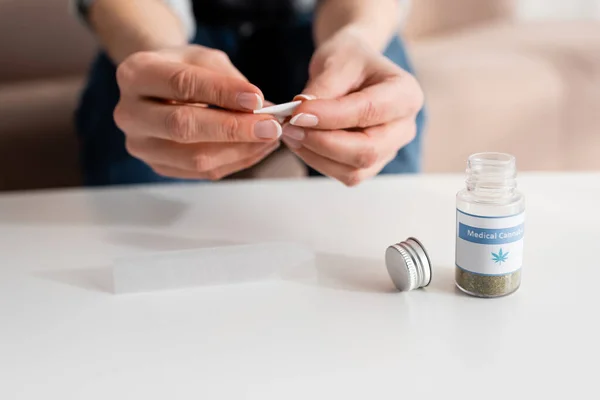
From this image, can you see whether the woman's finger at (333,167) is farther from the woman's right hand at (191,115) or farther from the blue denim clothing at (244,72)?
the blue denim clothing at (244,72)

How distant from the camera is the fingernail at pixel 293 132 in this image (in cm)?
58

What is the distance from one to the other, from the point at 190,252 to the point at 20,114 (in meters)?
0.82

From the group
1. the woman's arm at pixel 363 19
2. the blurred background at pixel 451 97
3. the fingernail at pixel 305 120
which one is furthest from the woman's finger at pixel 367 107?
the blurred background at pixel 451 97

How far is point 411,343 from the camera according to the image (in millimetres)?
463

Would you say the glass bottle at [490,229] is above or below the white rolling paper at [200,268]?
above

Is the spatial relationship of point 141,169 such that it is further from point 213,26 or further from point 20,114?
point 20,114

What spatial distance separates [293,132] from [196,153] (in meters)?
0.11

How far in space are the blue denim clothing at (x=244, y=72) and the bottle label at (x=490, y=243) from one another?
44 centimetres

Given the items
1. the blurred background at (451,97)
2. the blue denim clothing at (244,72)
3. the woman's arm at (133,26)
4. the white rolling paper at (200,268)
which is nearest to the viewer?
the white rolling paper at (200,268)

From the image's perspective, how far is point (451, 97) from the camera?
1.28 meters

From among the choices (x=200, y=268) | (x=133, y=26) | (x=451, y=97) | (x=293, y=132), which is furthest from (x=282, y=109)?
(x=451, y=97)

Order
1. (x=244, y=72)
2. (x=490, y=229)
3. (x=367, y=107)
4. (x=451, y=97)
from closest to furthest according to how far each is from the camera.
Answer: (x=490, y=229)
(x=367, y=107)
(x=244, y=72)
(x=451, y=97)

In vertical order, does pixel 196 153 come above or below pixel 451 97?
above

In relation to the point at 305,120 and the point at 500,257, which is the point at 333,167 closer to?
the point at 305,120
